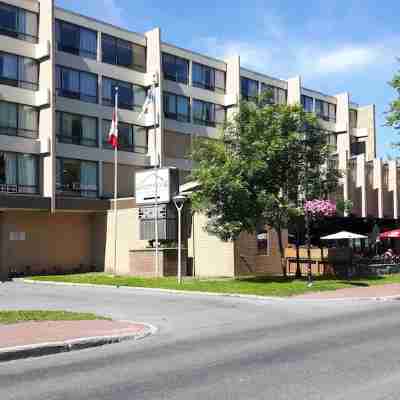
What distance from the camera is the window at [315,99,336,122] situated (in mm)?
57406

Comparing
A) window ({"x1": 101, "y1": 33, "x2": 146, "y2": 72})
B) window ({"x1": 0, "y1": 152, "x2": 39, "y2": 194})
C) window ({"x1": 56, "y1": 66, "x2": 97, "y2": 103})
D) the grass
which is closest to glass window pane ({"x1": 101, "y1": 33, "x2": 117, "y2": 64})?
window ({"x1": 101, "y1": 33, "x2": 146, "y2": 72})

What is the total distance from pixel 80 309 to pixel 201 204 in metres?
8.54

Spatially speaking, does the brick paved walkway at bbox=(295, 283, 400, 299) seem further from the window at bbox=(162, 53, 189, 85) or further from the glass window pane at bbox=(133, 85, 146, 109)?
the window at bbox=(162, 53, 189, 85)

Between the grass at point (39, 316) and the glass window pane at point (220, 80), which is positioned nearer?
the grass at point (39, 316)

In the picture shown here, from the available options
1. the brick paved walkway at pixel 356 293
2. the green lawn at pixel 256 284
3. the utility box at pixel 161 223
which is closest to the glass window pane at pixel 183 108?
the utility box at pixel 161 223

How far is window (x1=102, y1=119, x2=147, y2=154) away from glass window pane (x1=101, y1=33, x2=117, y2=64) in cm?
420

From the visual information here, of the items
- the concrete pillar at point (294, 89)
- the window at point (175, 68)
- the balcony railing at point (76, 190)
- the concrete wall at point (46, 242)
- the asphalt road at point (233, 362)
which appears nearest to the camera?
the asphalt road at point (233, 362)

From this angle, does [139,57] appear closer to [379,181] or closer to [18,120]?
[18,120]

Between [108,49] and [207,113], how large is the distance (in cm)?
940

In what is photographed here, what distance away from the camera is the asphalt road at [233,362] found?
23.9 feet

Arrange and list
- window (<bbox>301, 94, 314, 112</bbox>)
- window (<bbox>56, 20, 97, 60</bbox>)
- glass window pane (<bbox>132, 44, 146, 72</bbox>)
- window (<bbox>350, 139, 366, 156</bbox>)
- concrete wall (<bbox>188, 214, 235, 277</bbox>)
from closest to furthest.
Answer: concrete wall (<bbox>188, 214, 235, 277</bbox>) → window (<bbox>56, 20, 97, 60</bbox>) → glass window pane (<bbox>132, 44, 146, 72</bbox>) → window (<bbox>301, 94, 314, 112</bbox>) → window (<bbox>350, 139, 366, 156</bbox>)

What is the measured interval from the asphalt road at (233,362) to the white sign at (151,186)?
14.4 meters

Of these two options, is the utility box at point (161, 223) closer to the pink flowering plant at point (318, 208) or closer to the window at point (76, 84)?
the pink flowering plant at point (318, 208)

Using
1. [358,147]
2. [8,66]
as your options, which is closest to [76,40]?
[8,66]
